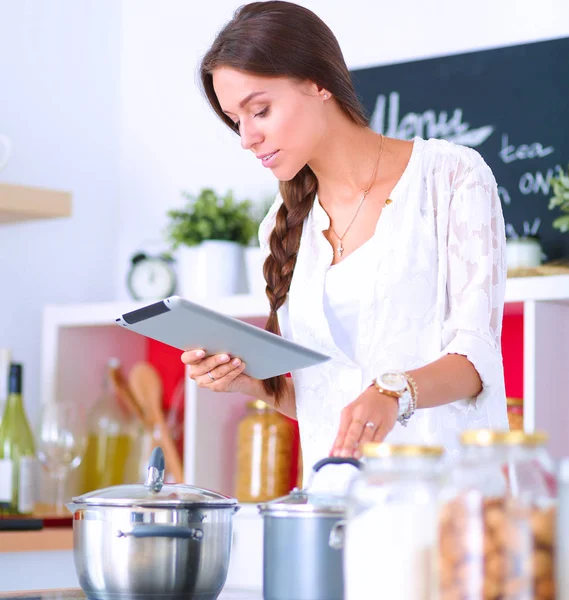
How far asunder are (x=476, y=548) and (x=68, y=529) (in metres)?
2.04

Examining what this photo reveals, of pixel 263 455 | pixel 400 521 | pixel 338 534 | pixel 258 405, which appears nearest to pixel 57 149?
pixel 258 405

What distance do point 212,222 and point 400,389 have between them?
1755 mm

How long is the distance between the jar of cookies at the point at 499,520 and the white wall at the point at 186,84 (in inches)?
82.6

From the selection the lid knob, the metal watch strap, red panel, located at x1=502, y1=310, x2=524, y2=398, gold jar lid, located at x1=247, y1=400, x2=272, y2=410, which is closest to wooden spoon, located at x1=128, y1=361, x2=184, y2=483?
gold jar lid, located at x1=247, y1=400, x2=272, y2=410

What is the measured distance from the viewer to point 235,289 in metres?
2.91

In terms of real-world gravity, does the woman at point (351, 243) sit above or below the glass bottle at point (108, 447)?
above

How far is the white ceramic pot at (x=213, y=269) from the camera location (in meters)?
2.86

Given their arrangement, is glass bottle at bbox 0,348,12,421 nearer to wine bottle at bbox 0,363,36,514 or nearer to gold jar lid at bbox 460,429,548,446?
wine bottle at bbox 0,363,36,514

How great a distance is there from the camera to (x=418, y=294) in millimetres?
1630

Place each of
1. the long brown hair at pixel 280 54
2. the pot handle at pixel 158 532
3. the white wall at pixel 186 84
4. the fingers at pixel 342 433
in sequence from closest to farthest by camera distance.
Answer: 1. the fingers at pixel 342 433
2. the pot handle at pixel 158 532
3. the long brown hair at pixel 280 54
4. the white wall at pixel 186 84

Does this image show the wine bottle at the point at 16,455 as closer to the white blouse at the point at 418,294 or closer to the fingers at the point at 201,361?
the white blouse at the point at 418,294

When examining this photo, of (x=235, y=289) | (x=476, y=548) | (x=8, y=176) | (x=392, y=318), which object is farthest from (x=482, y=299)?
(x=8, y=176)

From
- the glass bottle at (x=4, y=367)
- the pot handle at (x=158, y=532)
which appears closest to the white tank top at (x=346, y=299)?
the pot handle at (x=158, y=532)

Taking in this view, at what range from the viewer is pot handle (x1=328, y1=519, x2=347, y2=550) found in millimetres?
946
